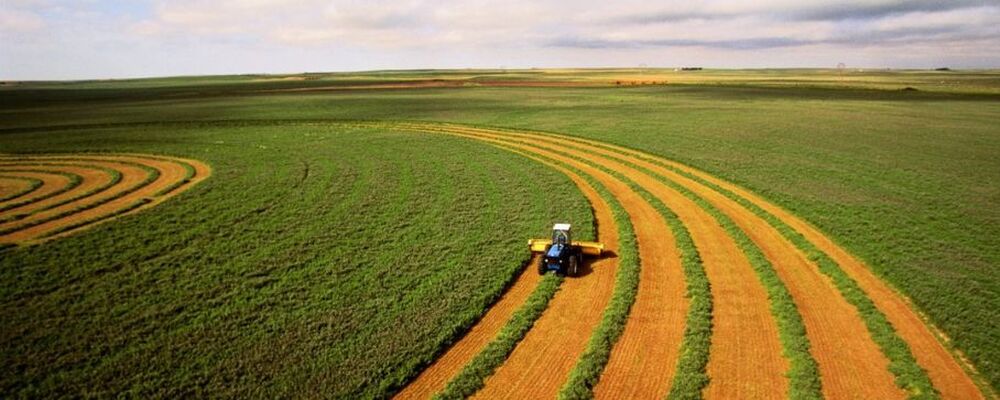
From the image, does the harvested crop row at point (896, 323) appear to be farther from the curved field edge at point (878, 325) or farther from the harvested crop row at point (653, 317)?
the harvested crop row at point (653, 317)

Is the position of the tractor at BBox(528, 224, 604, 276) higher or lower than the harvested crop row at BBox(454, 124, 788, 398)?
higher

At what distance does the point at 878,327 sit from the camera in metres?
16.5

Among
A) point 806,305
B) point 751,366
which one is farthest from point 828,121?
point 751,366

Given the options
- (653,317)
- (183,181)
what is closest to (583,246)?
(653,317)

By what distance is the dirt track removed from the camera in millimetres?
13875

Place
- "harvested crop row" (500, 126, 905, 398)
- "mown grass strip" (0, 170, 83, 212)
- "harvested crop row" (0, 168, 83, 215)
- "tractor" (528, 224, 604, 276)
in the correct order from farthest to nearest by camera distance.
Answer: "harvested crop row" (0, 168, 83, 215), "mown grass strip" (0, 170, 83, 212), "tractor" (528, 224, 604, 276), "harvested crop row" (500, 126, 905, 398)

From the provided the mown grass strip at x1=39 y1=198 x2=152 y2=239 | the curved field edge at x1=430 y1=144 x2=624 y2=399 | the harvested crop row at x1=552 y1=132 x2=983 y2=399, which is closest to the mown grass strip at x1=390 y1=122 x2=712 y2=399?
the curved field edge at x1=430 y1=144 x2=624 y2=399

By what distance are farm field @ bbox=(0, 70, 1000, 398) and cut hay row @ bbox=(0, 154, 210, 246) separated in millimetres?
793

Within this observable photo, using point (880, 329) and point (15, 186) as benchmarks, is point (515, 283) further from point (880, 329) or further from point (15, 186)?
point (15, 186)

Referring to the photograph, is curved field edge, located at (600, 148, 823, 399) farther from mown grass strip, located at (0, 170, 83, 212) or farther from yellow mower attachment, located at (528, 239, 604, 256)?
mown grass strip, located at (0, 170, 83, 212)

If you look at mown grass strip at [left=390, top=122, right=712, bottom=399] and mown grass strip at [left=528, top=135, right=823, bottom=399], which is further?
mown grass strip at [left=390, top=122, right=712, bottom=399]

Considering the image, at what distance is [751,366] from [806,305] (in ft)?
17.0

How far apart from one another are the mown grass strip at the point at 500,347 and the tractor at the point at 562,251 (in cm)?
77

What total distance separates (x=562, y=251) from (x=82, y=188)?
33.5m
